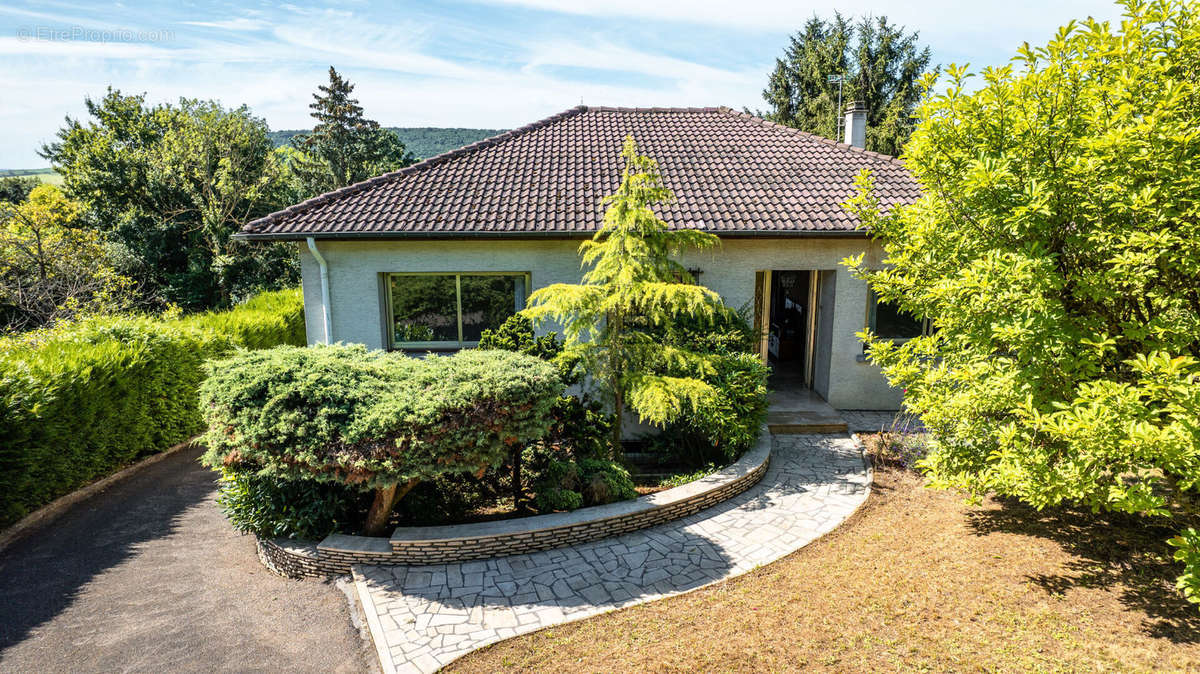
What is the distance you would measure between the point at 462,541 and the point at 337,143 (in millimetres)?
37735

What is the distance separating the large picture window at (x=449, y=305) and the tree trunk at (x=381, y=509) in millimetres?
4397

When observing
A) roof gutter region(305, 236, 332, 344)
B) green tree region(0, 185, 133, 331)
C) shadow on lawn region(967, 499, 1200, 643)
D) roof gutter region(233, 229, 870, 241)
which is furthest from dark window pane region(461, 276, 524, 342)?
green tree region(0, 185, 133, 331)

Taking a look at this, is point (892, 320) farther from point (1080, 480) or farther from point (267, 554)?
point (267, 554)

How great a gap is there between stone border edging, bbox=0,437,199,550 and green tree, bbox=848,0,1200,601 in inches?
318

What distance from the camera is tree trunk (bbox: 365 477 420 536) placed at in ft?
22.2

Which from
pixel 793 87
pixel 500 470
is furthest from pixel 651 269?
pixel 793 87

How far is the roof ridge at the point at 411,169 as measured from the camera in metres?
10.3

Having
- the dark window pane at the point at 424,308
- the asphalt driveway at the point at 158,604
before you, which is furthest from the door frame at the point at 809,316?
the asphalt driveway at the point at 158,604

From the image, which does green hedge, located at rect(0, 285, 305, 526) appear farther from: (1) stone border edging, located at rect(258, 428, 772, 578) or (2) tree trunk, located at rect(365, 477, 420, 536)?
(2) tree trunk, located at rect(365, 477, 420, 536)

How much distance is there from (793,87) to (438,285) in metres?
31.1

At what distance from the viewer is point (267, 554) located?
6.95 m

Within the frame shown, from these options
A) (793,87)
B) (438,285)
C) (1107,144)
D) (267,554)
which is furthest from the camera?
(793,87)

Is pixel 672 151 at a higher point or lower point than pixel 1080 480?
higher

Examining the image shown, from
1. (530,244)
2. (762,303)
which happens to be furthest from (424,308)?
(762,303)
